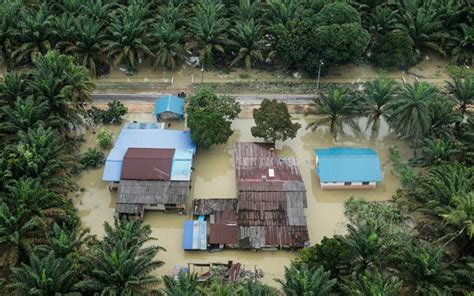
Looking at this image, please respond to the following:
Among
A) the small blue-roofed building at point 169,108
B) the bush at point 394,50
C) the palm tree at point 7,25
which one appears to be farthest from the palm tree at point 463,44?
the palm tree at point 7,25

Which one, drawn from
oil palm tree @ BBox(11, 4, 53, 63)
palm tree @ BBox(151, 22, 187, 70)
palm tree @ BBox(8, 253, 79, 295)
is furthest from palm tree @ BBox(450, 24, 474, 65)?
palm tree @ BBox(8, 253, 79, 295)

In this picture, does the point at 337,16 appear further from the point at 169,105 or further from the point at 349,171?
the point at 169,105

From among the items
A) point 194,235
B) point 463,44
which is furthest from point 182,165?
point 463,44

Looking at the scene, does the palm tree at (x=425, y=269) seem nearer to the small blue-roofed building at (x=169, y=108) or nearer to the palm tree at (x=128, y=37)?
the small blue-roofed building at (x=169, y=108)

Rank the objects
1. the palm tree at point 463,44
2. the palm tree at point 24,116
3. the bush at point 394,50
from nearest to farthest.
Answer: the palm tree at point 24,116 < the bush at point 394,50 < the palm tree at point 463,44

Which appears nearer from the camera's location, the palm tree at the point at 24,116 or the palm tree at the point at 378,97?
the palm tree at the point at 24,116

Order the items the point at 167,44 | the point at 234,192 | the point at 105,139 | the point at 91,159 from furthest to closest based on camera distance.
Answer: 1. the point at 167,44
2. the point at 105,139
3. the point at 91,159
4. the point at 234,192

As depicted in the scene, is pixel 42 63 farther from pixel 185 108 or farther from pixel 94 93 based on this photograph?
pixel 185 108
